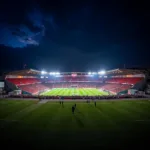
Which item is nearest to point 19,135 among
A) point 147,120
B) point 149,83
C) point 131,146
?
point 131,146

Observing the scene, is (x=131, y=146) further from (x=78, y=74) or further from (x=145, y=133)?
(x=78, y=74)

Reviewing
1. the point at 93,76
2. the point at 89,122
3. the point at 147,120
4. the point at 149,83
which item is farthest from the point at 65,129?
the point at 93,76

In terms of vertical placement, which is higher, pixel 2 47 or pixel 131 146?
pixel 2 47

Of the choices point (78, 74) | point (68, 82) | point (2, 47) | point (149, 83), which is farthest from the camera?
point (2, 47)

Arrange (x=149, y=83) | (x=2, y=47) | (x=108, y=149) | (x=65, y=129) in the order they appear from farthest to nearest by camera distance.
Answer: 1. (x=2, y=47)
2. (x=149, y=83)
3. (x=65, y=129)
4. (x=108, y=149)

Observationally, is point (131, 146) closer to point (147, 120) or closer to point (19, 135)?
point (147, 120)

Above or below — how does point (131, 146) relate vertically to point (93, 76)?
below

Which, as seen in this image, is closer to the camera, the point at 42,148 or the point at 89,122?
the point at 42,148

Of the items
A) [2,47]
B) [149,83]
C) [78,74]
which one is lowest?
[149,83]

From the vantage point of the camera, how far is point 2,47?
165500mm

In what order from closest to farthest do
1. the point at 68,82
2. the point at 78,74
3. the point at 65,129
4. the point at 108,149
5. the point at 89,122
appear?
the point at 108,149 < the point at 65,129 < the point at 89,122 < the point at 68,82 < the point at 78,74

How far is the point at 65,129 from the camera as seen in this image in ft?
65.7

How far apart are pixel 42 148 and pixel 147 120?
17.4m

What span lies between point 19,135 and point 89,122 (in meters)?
10.3
